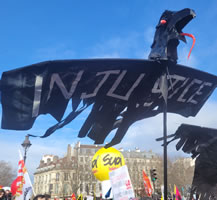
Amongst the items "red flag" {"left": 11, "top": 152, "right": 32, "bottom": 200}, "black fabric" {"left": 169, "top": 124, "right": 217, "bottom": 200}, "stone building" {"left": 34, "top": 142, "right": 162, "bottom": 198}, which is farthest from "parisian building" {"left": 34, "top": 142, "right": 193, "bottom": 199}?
"black fabric" {"left": 169, "top": 124, "right": 217, "bottom": 200}

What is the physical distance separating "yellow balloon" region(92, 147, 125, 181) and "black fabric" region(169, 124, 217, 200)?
11.4m

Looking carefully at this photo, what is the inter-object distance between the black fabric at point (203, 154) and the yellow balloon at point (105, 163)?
11443 millimetres

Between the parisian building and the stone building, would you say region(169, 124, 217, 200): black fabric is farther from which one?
the stone building

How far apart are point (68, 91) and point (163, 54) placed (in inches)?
61.0

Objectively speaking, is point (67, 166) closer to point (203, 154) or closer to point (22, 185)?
point (22, 185)

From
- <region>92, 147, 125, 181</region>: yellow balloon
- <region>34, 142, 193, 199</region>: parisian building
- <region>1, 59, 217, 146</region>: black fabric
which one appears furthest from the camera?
<region>34, 142, 193, 199</region>: parisian building

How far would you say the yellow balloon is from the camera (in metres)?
15.6

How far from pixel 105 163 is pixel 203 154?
11811 millimetres

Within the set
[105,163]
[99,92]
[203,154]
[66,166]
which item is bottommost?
[66,166]

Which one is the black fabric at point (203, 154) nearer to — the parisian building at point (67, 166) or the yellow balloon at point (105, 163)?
the yellow balloon at point (105, 163)

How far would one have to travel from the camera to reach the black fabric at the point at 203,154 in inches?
175

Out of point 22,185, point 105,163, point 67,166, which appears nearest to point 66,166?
point 67,166

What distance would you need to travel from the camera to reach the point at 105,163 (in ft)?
51.7

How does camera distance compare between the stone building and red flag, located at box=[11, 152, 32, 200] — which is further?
the stone building
